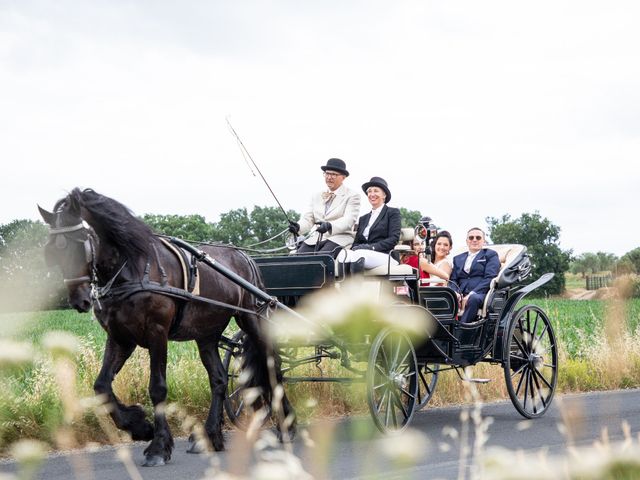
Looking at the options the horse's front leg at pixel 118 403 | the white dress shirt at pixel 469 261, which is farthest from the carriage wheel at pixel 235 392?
the white dress shirt at pixel 469 261

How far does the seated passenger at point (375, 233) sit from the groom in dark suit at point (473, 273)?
38.6 inches

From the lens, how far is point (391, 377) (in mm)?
8227

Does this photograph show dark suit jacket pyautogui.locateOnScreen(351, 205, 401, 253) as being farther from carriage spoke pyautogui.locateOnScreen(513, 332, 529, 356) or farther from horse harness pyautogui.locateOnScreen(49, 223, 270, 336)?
carriage spoke pyautogui.locateOnScreen(513, 332, 529, 356)

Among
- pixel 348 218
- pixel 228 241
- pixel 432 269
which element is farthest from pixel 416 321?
pixel 228 241

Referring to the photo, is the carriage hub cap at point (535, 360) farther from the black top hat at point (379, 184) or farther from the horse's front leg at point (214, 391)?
the horse's front leg at point (214, 391)

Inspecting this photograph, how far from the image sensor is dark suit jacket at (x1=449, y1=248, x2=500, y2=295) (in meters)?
9.77

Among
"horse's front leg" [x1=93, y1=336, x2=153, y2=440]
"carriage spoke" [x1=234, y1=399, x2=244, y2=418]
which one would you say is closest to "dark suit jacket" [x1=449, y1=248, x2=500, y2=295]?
"carriage spoke" [x1=234, y1=399, x2=244, y2=418]

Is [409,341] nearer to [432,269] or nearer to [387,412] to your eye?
[387,412]

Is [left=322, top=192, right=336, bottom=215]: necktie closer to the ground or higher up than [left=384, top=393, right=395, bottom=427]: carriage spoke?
higher up

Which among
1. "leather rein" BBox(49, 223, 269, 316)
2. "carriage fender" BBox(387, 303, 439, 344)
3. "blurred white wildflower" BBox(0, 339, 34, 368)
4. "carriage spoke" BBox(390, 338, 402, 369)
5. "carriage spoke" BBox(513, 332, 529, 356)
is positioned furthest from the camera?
"carriage spoke" BBox(513, 332, 529, 356)

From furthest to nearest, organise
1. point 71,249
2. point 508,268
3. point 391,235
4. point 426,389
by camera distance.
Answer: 1. point 426,389
2. point 508,268
3. point 391,235
4. point 71,249

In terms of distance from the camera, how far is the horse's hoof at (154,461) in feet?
22.6

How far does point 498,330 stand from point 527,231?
71.8m

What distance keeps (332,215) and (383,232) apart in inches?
21.0
